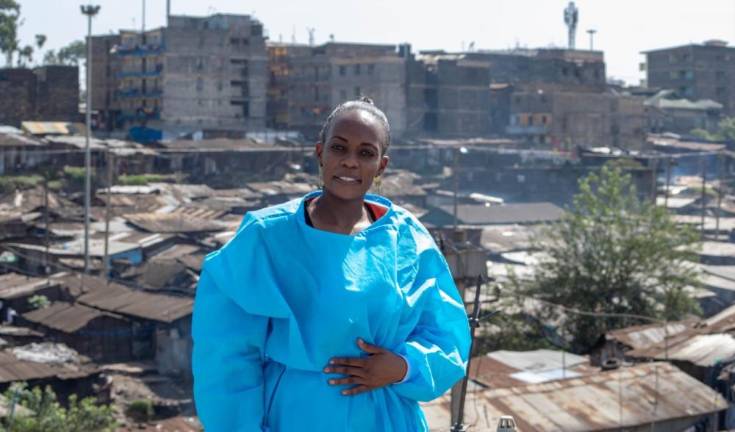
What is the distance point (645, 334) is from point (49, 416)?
570cm

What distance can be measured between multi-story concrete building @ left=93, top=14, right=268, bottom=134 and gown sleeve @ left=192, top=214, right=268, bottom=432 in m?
33.6

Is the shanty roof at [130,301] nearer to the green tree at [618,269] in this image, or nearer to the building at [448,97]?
the green tree at [618,269]

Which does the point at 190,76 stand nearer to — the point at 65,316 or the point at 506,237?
the point at 506,237

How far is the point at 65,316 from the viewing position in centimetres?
1561

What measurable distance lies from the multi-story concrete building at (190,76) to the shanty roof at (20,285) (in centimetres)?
1768

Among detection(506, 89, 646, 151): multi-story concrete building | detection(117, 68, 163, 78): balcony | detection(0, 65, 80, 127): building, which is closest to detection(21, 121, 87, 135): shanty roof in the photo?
detection(0, 65, 80, 127): building

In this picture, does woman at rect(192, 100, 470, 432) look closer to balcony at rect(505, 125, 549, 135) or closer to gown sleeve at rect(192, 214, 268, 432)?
gown sleeve at rect(192, 214, 268, 432)

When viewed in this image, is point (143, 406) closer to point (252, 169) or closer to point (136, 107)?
point (252, 169)

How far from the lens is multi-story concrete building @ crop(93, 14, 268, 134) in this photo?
36188mm

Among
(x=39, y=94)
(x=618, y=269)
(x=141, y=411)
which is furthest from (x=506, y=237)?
(x=39, y=94)

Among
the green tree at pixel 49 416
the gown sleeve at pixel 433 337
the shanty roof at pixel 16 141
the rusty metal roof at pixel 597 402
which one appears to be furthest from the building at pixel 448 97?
the gown sleeve at pixel 433 337

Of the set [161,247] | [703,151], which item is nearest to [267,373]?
[161,247]

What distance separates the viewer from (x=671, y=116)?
45.3 m

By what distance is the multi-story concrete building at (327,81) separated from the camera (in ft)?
121
